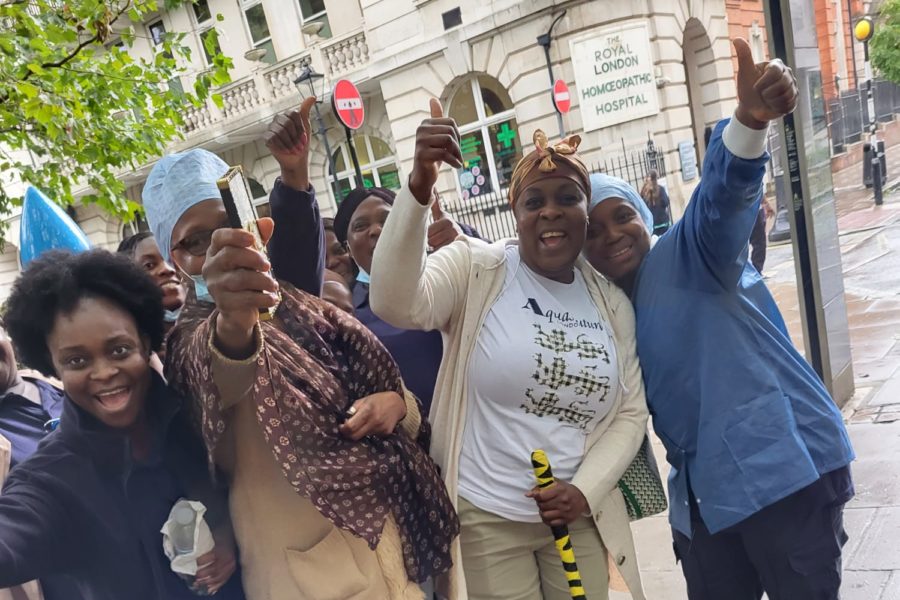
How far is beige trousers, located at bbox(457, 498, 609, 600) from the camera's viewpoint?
6.70ft

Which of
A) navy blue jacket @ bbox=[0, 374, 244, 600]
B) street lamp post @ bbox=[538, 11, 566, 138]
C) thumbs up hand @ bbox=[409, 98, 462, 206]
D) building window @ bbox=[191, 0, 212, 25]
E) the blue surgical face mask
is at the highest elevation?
building window @ bbox=[191, 0, 212, 25]

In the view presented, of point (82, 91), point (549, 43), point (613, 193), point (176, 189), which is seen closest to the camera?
point (176, 189)

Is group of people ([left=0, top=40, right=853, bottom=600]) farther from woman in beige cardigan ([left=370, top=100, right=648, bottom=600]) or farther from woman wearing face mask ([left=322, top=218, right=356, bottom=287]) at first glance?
woman wearing face mask ([left=322, top=218, right=356, bottom=287])

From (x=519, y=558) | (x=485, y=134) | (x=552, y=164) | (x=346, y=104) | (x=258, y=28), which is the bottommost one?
(x=519, y=558)

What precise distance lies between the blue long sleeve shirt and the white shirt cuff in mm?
52

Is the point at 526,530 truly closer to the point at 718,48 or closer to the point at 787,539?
the point at 787,539

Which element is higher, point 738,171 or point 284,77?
point 284,77

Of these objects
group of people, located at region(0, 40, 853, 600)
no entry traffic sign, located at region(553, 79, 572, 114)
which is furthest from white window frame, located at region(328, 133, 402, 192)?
group of people, located at region(0, 40, 853, 600)

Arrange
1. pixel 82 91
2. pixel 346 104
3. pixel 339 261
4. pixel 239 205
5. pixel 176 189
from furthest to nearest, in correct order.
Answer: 1. pixel 346 104
2. pixel 82 91
3. pixel 339 261
4. pixel 176 189
5. pixel 239 205

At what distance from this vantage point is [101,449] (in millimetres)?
1392

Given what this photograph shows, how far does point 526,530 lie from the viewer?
2066 millimetres

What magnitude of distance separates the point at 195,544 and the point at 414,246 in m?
0.90

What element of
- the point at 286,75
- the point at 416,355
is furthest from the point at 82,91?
the point at 286,75

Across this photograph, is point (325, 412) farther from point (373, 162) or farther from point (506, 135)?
point (373, 162)
